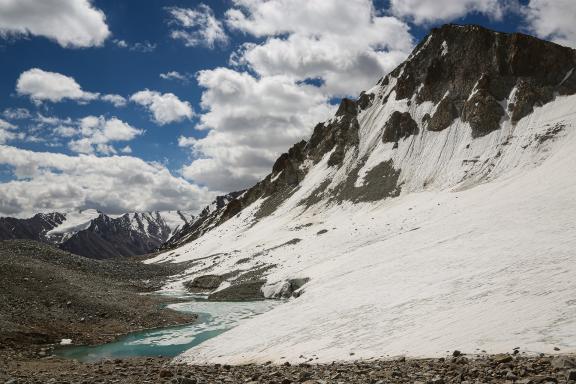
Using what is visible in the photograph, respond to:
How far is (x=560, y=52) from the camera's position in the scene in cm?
8775

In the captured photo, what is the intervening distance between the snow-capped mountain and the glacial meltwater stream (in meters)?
3.73


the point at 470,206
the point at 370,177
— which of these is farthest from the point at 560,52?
the point at 470,206

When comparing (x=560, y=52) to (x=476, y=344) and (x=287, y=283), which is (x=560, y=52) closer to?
(x=287, y=283)

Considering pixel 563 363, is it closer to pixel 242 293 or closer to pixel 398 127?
pixel 242 293

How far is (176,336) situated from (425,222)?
113ft

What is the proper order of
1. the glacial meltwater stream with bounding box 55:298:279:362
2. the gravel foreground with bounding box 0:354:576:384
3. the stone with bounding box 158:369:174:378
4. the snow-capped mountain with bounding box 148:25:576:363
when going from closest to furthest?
the gravel foreground with bounding box 0:354:576:384 → the stone with bounding box 158:369:174:378 → the snow-capped mountain with bounding box 148:25:576:363 → the glacial meltwater stream with bounding box 55:298:279:362

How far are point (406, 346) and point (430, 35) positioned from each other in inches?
4255

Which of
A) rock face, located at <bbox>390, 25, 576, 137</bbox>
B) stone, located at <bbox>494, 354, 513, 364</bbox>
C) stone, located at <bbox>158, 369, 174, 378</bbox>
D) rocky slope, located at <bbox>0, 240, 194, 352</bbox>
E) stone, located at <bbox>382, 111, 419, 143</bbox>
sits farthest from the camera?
stone, located at <bbox>382, 111, 419, 143</bbox>

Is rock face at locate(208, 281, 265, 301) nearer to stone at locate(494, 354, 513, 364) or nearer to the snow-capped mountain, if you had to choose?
the snow-capped mountain

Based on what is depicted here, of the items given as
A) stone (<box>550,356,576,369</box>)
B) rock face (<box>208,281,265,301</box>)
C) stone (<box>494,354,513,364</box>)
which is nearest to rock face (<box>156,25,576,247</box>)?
rock face (<box>208,281,265,301</box>)

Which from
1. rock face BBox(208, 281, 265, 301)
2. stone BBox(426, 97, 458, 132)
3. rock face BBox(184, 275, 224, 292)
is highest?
stone BBox(426, 97, 458, 132)

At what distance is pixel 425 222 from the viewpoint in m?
54.4

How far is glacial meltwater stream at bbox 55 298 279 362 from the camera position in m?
26.9

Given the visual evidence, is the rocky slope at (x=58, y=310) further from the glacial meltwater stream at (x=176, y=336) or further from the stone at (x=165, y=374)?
the stone at (x=165, y=374)
